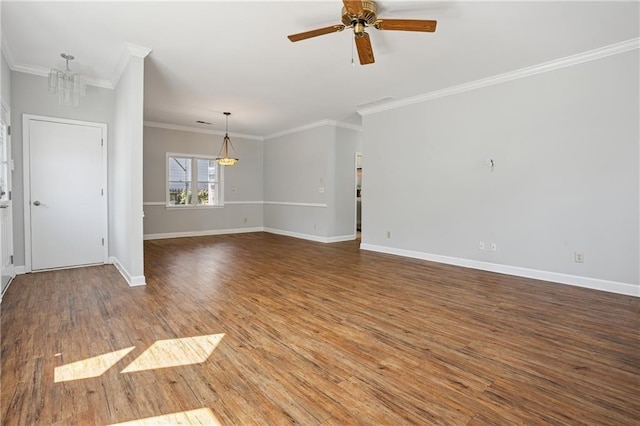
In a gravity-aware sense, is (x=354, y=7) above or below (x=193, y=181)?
above

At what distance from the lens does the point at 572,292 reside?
11.9 ft

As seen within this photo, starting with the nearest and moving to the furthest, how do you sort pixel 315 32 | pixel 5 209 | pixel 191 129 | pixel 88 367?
pixel 88 367
pixel 315 32
pixel 5 209
pixel 191 129

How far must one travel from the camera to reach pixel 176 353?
2.22 metres

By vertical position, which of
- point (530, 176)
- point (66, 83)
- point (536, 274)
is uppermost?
point (66, 83)

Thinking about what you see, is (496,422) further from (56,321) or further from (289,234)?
(289,234)

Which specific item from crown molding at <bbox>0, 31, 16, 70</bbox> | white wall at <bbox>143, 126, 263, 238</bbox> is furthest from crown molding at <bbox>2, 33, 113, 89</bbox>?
white wall at <bbox>143, 126, 263, 238</bbox>

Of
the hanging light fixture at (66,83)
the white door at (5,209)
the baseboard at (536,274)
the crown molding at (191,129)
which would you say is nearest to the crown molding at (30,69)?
the hanging light fixture at (66,83)

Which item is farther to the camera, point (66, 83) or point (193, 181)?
point (193, 181)

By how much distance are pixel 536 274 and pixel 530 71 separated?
2617 mm

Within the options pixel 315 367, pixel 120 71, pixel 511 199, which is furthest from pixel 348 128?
pixel 315 367

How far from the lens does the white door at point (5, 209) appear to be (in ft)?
11.7

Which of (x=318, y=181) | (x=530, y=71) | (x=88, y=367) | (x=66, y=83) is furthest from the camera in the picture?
(x=318, y=181)

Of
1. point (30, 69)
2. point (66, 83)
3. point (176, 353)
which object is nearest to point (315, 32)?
point (176, 353)

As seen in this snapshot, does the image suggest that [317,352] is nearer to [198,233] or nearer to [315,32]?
[315,32]
